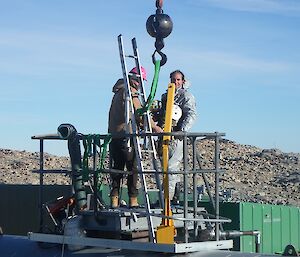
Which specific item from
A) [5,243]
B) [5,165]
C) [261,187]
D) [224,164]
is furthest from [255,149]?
[5,243]

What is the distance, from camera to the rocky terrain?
37406 mm

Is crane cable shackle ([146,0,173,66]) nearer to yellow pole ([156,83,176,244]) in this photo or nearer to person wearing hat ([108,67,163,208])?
person wearing hat ([108,67,163,208])

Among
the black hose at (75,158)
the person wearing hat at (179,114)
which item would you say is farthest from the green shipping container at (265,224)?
the black hose at (75,158)

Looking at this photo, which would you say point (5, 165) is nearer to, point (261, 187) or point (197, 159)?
point (261, 187)

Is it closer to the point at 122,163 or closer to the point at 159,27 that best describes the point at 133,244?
the point at 122,163

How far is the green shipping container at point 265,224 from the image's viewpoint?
19156 millimetres

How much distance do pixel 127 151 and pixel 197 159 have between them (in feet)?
2.59

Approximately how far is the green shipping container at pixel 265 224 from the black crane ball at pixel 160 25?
1030 centimetres

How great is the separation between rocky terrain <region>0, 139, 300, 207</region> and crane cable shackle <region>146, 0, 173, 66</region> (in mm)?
25574

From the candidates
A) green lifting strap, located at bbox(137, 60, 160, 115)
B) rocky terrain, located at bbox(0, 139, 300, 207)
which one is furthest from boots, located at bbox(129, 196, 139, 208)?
rocky terrain, located at bbox(0, 139, 300, 207)

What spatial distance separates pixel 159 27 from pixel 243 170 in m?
33.9

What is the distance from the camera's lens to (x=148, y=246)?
820 centimetres

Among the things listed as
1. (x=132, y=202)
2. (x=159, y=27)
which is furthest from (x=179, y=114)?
(x=132, y=202)

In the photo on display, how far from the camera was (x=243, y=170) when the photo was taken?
42.5 m
